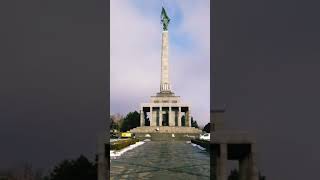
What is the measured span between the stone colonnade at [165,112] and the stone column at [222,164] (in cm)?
4866

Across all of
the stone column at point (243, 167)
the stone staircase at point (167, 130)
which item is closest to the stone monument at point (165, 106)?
the stone staircase at point (167, 130)

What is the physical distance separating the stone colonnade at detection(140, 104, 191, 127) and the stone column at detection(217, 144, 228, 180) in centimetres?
4866

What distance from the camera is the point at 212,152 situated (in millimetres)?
11578

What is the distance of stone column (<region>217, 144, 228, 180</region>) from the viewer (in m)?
10.6

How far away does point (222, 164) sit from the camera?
10562mm

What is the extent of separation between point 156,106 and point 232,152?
159ft

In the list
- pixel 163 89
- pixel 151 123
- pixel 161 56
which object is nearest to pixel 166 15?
pixel 161 56

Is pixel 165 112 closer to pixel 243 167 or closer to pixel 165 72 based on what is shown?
pixel 165 72

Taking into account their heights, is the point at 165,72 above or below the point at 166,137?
above

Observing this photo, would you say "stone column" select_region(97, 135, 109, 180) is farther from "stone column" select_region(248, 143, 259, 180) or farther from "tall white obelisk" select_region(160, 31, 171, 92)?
"tall white obelisk" select_region(160, 31, 171, 92)

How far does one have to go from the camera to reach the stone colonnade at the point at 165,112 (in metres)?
59.9

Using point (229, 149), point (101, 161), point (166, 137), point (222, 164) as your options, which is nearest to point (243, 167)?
point (229, 149)

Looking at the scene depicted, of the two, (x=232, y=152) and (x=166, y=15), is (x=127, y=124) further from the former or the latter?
(x=232, y=152)

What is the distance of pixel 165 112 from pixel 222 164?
168ft
